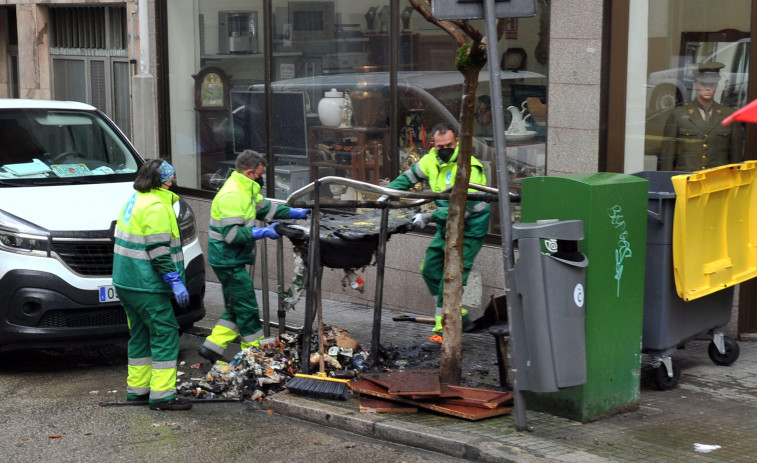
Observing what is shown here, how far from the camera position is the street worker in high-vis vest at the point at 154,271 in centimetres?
717

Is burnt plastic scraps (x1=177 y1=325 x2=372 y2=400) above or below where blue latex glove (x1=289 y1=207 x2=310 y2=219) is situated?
below

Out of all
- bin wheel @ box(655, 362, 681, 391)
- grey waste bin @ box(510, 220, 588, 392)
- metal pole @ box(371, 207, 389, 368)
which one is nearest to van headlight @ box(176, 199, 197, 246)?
metal pole @ box(371, 207, 389, 368)

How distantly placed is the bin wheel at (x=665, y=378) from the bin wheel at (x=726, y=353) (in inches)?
28.0

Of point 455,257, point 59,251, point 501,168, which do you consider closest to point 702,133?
point 455,257

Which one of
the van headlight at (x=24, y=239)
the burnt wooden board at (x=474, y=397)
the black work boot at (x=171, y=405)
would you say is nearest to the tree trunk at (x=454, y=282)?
the burnt wooden board at (x=474, y=397)

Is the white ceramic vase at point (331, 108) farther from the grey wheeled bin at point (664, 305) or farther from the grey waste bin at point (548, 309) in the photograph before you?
the grey waste bin at point (548, 309)

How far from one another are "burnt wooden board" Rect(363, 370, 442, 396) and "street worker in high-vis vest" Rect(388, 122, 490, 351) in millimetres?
1379

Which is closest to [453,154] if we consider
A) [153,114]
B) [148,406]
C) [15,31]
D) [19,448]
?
[148,406]

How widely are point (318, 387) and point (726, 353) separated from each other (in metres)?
2.97

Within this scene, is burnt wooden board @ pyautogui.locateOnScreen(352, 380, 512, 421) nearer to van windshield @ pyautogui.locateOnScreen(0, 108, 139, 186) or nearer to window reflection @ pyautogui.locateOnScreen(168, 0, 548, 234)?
window reflection @ pyautogui.locateOnScreen(168, 0, 548, 234)

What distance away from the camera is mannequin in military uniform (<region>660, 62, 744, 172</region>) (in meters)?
8.59

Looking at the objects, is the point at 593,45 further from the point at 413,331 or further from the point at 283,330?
the point at 283,330

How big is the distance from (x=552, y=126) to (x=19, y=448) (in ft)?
16.2

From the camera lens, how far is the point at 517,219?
9406mm
